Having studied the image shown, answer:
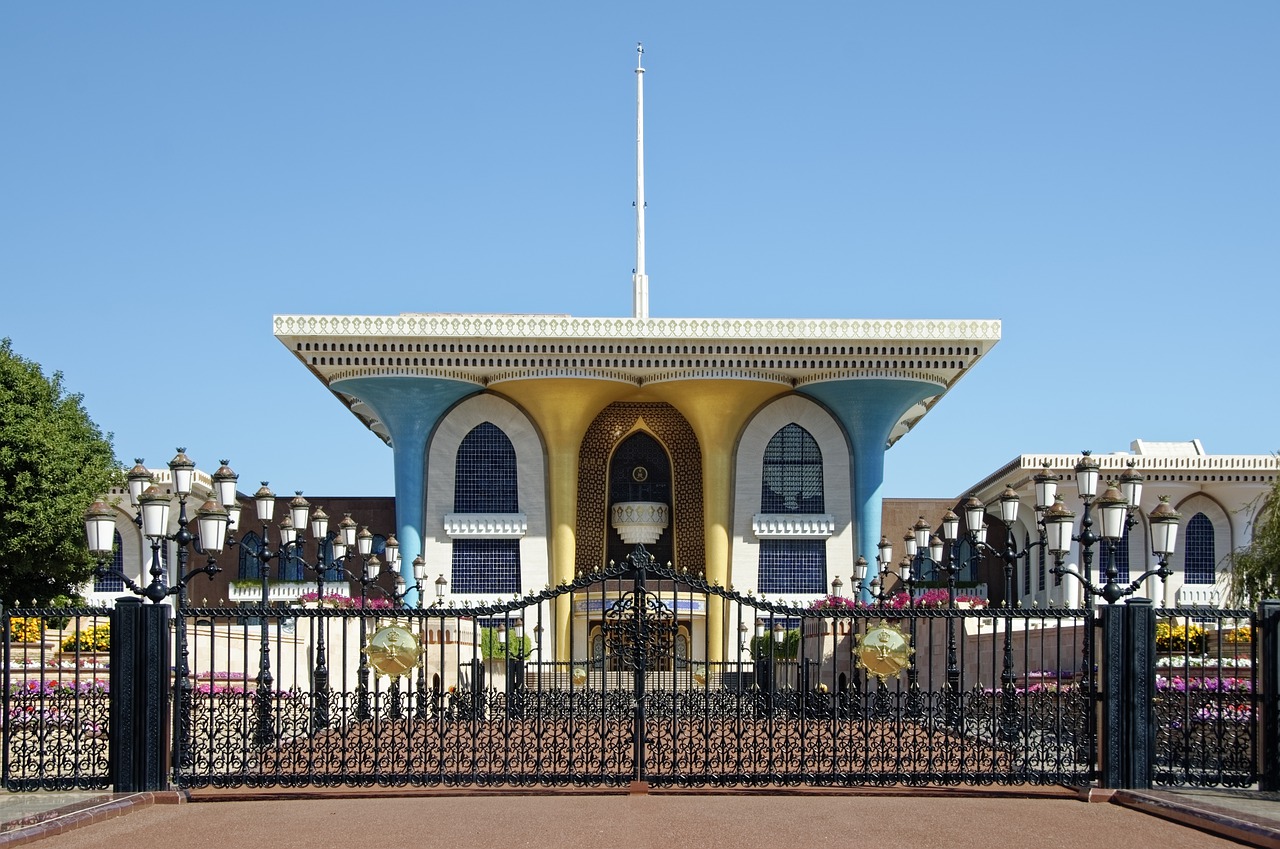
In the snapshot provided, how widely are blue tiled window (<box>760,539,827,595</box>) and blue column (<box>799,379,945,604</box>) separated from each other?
109cm

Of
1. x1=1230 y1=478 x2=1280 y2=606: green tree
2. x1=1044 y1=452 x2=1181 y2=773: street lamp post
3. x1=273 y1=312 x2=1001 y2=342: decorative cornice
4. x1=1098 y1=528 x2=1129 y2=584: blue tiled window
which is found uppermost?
x1=273 y1=312 x2=1001 y2=342: decorative cornice

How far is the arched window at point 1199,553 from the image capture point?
45688 millimetres

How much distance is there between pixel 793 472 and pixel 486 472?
340 inches

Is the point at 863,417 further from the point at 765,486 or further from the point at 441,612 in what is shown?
the point at 441,612

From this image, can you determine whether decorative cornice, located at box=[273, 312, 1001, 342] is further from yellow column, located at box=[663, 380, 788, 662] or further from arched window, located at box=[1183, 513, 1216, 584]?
arched window, located at box=[1183, 513, 1216, 584]

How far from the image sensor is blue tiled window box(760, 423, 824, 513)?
4053cm

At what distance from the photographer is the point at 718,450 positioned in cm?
4028

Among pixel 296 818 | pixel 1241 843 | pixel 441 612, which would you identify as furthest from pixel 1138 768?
pixel 296 818

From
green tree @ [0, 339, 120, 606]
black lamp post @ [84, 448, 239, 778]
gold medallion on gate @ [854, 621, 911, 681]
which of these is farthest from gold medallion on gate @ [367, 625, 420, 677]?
green tree @ [0, 339, 120, 606]

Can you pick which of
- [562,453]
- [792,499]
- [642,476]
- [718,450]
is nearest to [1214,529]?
[792,499]

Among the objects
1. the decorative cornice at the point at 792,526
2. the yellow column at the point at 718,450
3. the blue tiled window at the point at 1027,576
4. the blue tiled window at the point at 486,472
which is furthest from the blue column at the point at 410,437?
the blue tiled window at the point at 1027,576

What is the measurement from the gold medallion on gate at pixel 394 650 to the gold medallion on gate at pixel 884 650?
448 centimetres

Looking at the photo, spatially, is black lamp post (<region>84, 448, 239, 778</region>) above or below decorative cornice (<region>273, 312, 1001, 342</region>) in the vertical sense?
below

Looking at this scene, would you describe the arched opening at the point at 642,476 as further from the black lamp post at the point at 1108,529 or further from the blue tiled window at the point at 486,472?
the black lamp post at the point at 1108,529
